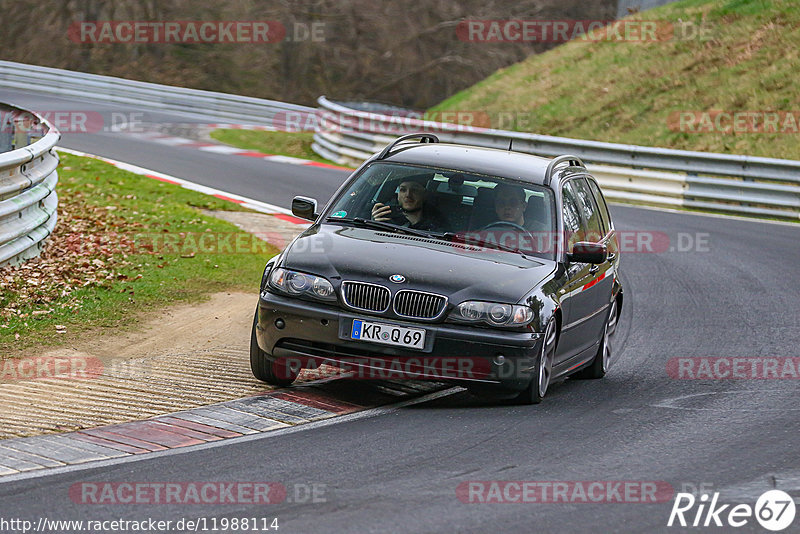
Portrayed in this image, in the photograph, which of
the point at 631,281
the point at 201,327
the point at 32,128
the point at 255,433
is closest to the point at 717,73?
the point at 631,281

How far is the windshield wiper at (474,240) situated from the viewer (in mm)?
8430

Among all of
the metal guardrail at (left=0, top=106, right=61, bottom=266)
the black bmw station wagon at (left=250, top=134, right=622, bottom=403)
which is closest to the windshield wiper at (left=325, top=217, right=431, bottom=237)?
the black bmw station wagon at (left=250, top=134, right=622, bottom=403)

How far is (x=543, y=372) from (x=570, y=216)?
1.51 meters

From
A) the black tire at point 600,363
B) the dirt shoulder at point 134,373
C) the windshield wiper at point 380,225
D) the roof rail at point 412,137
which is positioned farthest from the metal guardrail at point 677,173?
the windshield wiper at point 380,225

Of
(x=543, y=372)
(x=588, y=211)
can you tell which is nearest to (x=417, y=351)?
(x=543, y=372)

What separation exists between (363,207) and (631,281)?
247 inches

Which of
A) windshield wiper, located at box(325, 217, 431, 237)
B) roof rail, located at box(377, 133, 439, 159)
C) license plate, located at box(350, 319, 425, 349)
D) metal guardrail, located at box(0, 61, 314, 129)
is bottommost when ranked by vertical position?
metal guardrail, located at box(0, 61, 314, 129)

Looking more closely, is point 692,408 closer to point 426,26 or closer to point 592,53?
point 592,53

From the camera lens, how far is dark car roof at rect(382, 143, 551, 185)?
29.4ft

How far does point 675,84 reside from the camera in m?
29.8

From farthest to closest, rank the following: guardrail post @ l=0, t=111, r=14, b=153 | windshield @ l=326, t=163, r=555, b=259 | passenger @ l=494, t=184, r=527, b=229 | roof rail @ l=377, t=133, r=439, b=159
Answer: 1. guardrail post @ l=0, t=111, r=14, b=153
2. roof rail @ l=377, t=133, r=439, b=159
3. passenger @ l=494, t=184, r=527, b=229
4. windshield @ l=326, t=163, r=555, b=259

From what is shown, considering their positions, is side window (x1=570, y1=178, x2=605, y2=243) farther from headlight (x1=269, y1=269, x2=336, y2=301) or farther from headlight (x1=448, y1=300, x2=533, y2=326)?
headlight (x1=269, y1=269, x2=336, y2=301)

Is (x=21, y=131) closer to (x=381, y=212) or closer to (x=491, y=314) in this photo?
(x=381, y=212)

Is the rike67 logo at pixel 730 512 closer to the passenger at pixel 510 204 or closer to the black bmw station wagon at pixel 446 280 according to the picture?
the black bmw station wagon at pixel 446 280
